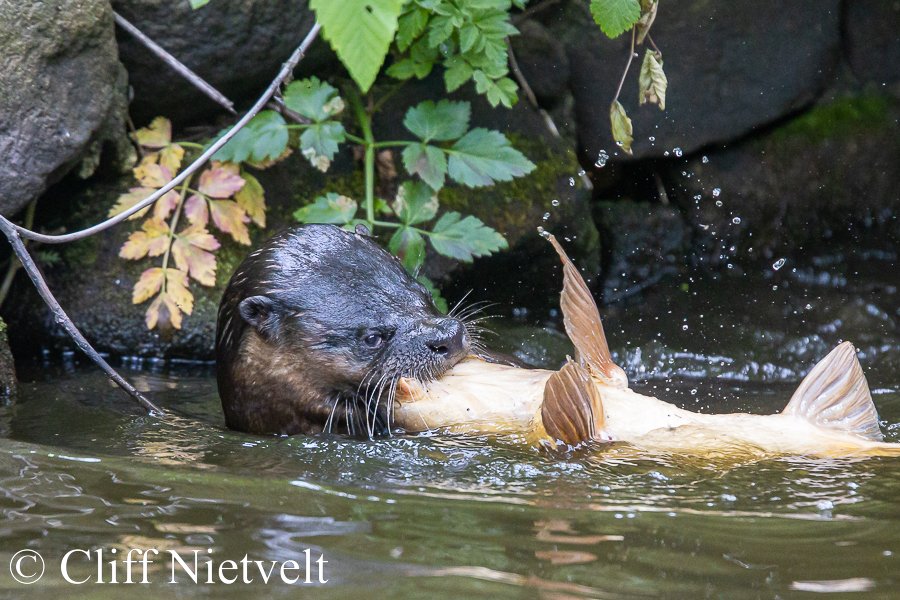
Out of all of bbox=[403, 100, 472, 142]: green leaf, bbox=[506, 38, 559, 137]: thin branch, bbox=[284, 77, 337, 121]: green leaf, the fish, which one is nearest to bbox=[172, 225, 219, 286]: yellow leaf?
bbox=[284, 77, 337, 121]: green leaf

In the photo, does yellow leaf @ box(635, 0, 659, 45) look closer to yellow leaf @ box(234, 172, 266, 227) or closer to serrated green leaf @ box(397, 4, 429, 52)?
serrated green leaf @ box(397, 4, 429, 52)

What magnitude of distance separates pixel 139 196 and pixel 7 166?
0.57 metres

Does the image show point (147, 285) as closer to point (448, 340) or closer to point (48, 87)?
point (48, 87)

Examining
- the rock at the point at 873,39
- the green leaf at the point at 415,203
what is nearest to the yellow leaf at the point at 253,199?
the green leaf at the point at 415,203

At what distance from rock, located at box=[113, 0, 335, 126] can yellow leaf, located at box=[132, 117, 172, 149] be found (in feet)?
0.28

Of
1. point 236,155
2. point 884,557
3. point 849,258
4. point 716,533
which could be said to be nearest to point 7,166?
point 236,155

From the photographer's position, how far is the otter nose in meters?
2.57

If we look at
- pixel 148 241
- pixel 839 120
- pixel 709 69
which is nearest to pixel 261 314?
pixel 148 241

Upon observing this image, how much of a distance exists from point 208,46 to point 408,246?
1181mm

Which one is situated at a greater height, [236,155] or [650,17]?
[650,17]

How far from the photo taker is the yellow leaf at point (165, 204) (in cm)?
364

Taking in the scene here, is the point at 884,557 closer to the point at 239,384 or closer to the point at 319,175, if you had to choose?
the point at 239,384

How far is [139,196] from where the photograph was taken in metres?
3.59

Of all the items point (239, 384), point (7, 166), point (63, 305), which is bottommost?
point (239, 384)
